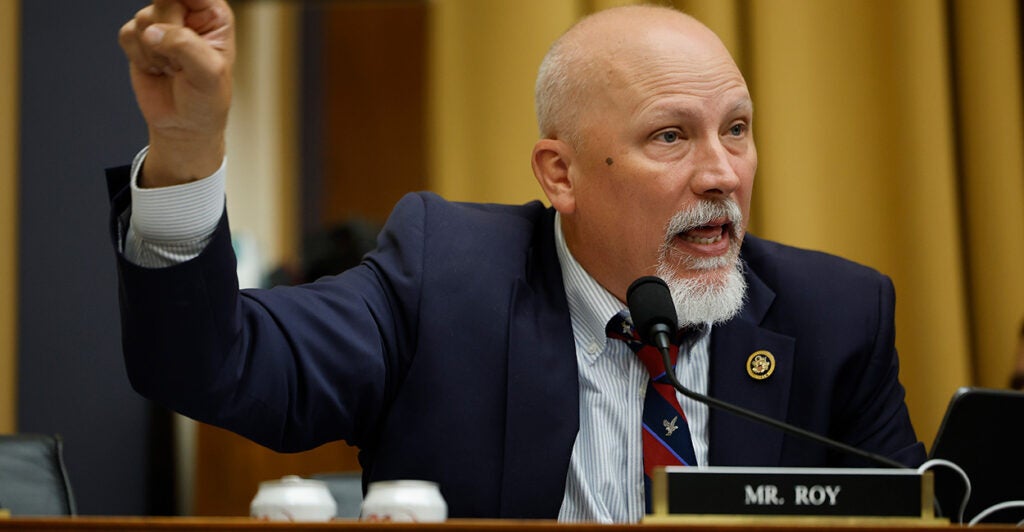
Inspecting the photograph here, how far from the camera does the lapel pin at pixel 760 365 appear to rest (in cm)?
191

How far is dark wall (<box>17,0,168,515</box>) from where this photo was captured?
322cm

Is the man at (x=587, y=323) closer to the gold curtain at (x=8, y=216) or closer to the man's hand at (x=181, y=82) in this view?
the man's hand at (x=181, y=82)

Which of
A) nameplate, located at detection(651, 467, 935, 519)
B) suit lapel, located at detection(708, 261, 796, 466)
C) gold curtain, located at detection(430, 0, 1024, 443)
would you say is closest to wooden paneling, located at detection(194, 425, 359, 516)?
gold curtain, located at detection(430, 0, 1024, 443)

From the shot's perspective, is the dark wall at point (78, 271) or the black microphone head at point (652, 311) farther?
the dark wall at point (78, 271)

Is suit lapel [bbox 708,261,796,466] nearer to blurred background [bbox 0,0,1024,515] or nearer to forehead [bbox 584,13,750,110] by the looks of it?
forehead [bbox 584,13,750,110]

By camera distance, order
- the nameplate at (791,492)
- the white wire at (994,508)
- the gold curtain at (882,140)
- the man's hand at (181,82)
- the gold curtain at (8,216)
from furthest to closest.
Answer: the gold curtain at (8,216) → the gold curtain at (882,140) → the white wire at (994,508) → the man's hand at (181,82) → the nameplate at (791,492)

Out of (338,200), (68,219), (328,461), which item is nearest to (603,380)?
(328,461)

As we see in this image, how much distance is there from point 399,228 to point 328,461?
4.72ft

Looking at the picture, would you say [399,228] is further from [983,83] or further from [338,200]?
[338,200]

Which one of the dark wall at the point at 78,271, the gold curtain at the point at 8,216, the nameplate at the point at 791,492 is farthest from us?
the dark wall at the point at 78,271

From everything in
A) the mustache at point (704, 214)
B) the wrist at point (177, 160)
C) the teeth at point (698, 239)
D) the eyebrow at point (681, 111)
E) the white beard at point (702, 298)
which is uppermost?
the eyebrow at point (681, 111)

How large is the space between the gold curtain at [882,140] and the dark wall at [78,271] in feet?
3.22

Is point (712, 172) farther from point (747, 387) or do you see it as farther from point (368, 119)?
point (368, 119)

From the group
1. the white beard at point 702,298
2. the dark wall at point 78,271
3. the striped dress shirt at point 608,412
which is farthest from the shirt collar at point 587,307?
the dark wall at point 78,271
